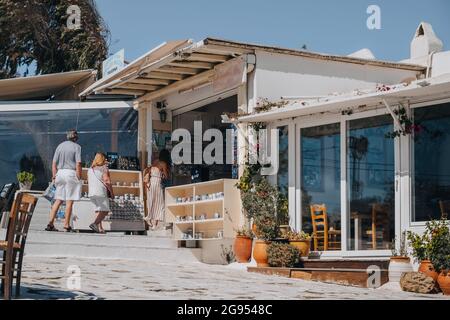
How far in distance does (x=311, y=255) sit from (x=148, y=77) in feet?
16.7

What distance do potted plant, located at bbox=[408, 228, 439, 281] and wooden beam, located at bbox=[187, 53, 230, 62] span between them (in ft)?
15.8

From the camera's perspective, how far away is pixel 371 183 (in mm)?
12211

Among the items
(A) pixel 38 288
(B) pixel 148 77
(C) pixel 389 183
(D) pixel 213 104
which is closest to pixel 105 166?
(B) pixel 148 77

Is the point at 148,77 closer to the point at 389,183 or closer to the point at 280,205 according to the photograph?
the point at 280,205

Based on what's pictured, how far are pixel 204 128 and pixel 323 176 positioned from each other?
5052 mm

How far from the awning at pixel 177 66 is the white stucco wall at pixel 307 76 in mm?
135

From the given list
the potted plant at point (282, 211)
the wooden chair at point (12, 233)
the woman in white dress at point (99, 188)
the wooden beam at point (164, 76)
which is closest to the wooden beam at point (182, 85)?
the wooden beam at point (164, 76)

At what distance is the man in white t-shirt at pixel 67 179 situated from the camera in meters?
13.9

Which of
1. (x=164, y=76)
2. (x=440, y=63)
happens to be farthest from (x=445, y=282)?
(x=164, y=76)

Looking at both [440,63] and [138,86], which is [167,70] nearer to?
[138,86]

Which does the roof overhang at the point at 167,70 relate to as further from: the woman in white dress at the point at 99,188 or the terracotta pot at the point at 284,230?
the terracotta pot at the point at 284,230

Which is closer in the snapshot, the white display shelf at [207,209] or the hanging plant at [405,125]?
the hanging plant at [405,125]

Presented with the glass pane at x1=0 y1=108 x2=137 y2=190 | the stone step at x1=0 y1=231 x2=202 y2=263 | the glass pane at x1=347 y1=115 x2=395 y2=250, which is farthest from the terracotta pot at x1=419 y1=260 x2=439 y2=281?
the glass pane at x1=0 y1=108 x2=137 y2=190

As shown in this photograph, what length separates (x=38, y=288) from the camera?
28.8 feet
